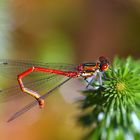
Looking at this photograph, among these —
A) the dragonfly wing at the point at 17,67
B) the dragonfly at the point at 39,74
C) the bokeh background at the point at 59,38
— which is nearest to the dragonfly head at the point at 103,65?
the dragonfly at the point at 39,74

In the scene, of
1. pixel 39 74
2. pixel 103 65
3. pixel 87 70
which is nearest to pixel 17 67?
pixel 39 74

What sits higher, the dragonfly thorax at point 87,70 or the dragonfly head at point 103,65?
the dragonfly head at point 103,65

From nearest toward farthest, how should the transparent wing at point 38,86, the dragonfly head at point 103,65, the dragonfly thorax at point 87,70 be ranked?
the dragonfly head at point 103,65 → the dragonfly thorax at point 87,70 → the transparent wing at point 38,86

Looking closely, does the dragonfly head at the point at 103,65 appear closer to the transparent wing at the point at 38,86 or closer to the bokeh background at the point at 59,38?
the transparent wing at the point at 38,86

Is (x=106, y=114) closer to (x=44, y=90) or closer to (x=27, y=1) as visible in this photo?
(x=44, y=90)

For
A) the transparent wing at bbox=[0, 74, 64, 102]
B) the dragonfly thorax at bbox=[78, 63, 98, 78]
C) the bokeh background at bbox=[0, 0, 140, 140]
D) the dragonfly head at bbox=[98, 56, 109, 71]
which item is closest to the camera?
the dragonfly head at bbox=[98, 56, 109, 71]

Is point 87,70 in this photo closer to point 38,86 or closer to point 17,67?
point 38,86

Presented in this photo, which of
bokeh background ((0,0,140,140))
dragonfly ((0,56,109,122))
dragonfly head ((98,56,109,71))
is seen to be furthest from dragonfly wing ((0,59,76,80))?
dragonfly head ((98,56,109,71))

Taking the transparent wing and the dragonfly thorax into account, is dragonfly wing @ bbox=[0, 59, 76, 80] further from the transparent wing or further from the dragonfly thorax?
the dragonfly thorax
